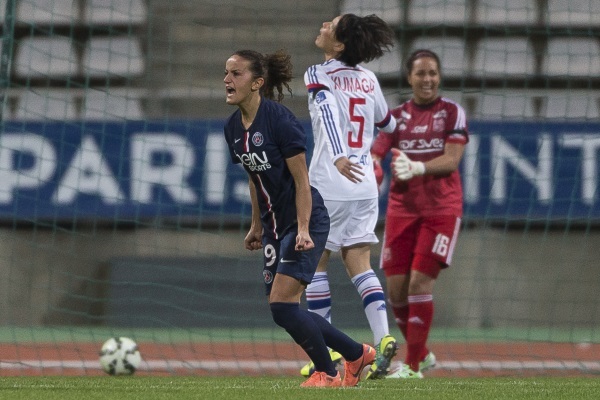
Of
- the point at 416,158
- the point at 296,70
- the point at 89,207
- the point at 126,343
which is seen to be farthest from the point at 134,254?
the point at 416,158

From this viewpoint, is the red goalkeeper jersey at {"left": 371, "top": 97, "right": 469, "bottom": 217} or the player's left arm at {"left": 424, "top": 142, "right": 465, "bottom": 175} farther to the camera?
the red goalkeeper jersey at {"left": 371, "top": 97, "right": 469, "bottom": 217}

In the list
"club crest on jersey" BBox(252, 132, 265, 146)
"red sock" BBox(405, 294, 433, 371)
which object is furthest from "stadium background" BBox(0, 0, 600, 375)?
"club crest on jersey" BBox(252, 132, 265, 146)

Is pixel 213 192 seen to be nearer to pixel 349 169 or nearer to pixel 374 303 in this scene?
pixel 374 303

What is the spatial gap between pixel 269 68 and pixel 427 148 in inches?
73.5

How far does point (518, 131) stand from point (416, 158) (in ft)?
13.2

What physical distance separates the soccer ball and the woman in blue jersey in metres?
2.27

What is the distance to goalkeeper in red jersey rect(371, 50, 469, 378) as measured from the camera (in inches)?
283

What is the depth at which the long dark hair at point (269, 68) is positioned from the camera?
5703 mm

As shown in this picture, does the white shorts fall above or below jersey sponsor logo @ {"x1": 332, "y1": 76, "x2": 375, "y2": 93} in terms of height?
below

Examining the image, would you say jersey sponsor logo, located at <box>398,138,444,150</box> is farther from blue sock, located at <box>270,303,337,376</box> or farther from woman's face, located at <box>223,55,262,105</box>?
blue sock, located at <box>270,303,337,376</box>

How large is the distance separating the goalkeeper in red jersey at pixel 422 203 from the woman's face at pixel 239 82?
1710 mm

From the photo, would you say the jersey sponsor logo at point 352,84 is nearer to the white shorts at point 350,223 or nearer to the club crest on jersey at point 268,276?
the white shorts at point 350,223

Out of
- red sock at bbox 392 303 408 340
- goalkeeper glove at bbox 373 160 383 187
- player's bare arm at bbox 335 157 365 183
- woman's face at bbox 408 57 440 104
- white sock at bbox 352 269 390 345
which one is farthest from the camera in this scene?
red sock at bbox 392 303 408 340

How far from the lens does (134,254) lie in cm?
1297
